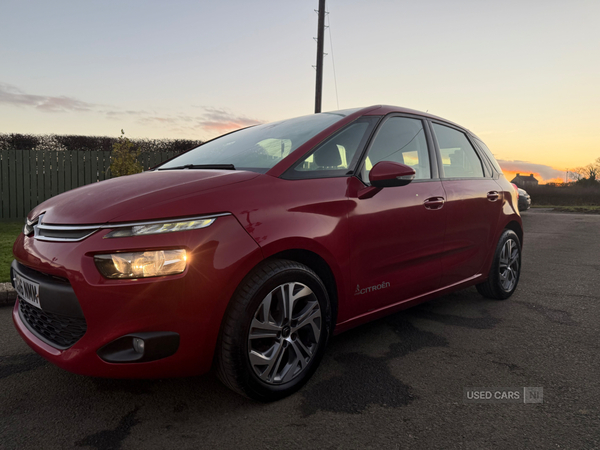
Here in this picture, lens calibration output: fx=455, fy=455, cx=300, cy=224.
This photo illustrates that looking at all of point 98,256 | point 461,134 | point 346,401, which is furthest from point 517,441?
point 461,134

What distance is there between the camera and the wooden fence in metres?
12.6

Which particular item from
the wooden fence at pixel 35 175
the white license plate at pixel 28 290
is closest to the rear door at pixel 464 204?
the white license plate at pixel 28 290

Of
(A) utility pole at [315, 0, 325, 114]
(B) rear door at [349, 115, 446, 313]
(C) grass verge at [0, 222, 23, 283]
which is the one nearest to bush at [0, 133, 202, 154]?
(A) utility pole at [315, 0, 325, 114]

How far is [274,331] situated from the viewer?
2342 mm

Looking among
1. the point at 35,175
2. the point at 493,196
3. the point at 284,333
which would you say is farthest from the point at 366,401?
the point at 35,175

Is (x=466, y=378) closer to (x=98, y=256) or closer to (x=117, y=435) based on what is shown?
(x=117, y=435)

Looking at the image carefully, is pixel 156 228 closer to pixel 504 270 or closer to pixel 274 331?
pixel 274 331

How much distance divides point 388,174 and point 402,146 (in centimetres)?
70

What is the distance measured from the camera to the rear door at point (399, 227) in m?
2.76

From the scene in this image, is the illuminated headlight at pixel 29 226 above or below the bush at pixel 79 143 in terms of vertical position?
below

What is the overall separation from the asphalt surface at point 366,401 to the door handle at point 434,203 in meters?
0.97

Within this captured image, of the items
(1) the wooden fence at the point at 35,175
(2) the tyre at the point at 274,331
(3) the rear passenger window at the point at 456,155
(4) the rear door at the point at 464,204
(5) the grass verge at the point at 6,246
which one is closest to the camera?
(2) the tyre at the point at 274,331

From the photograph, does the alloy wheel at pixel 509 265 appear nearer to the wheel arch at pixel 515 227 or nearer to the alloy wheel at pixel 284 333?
the wheel arch at pixel 515 227

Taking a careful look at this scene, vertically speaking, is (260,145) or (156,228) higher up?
(260,145)
